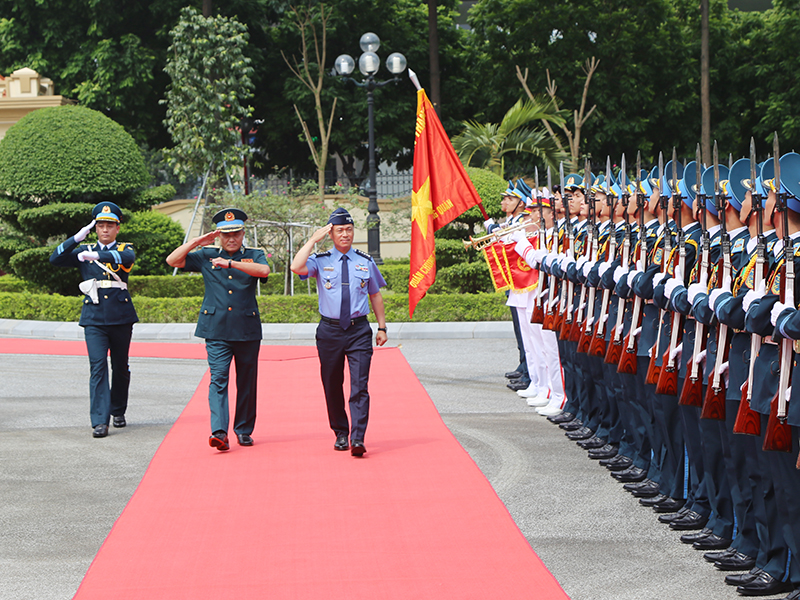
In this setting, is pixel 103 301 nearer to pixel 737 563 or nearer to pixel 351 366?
pixel 351 366

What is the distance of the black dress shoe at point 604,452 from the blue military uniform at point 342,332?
1.78 metres

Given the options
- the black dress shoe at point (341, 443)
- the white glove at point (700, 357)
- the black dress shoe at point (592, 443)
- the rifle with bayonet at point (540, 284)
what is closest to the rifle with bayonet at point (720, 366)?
the white glove at point (700, 357)

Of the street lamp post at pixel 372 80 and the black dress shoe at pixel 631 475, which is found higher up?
the street lamp post at pixel 372 80

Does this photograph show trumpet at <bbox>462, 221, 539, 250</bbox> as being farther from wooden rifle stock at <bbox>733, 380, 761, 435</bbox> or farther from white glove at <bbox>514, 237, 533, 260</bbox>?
wooden rifle stock at <bbox>733, 380, 761, 435</bbox>

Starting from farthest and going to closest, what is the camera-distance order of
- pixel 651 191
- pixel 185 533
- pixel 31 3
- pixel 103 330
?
pixel 31 3 → pixel 103 330 → pixel 651 191 → pixel 185 533

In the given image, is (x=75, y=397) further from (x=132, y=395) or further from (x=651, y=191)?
(x=651, y=191)

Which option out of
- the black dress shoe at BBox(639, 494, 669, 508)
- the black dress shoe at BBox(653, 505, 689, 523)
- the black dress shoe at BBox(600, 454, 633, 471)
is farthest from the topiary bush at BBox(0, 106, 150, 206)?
the black dress shoe at BBox(653, 505, 689, 523)

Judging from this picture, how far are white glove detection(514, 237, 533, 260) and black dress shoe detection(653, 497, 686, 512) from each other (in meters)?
3.52

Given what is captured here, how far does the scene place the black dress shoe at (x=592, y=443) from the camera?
7.89m

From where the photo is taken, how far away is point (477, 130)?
2228 centimetres

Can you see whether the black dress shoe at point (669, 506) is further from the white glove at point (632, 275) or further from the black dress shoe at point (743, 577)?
the white glove at point (632, 275)

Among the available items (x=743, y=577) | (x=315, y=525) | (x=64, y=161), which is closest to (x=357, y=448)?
(x=315, y=525)

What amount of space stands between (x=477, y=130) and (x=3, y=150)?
32.8 feet

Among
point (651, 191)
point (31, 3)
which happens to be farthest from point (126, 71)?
point (651, 191)
